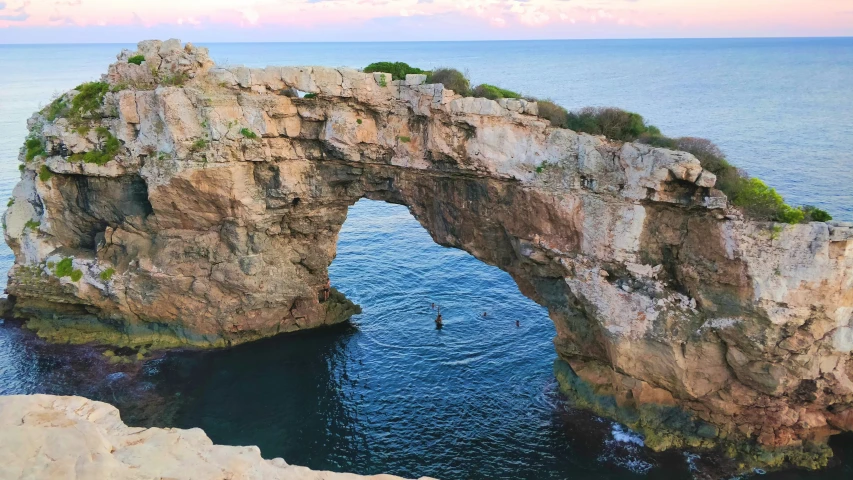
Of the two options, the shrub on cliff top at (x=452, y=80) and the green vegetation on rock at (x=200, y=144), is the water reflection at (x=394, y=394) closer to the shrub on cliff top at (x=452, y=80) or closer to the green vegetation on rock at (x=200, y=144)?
the green vegetation on rock at (x=200, y=144)

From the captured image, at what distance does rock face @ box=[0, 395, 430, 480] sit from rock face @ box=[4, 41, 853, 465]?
762 inches

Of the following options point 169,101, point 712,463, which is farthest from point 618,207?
point 169,101

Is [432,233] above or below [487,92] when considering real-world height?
below

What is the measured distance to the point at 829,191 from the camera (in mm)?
65438

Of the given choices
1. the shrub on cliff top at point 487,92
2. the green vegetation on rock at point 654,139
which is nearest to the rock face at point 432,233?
the green vegetation on rock at point 654,139

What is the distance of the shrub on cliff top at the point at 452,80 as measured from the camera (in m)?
34.1

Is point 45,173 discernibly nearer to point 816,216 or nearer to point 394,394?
point 394,394

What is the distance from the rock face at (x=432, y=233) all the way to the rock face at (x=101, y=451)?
63.5ft

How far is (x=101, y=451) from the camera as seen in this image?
50.9 feet

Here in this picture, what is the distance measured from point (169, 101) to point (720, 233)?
99.4 ft

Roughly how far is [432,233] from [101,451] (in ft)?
84.1

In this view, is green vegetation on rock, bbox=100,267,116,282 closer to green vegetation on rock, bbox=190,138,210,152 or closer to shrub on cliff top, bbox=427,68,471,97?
green vegetation on rock, bbox=190,138,210,152

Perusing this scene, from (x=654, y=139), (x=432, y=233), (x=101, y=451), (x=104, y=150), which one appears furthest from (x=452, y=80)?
(x=101, y=451)

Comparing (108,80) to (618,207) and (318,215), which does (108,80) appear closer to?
(318,215)
